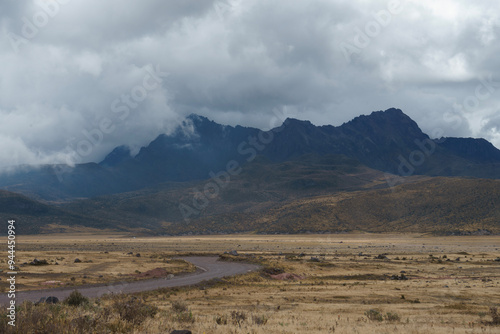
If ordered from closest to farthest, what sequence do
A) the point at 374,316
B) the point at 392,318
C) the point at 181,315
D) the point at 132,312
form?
the point at 132,312 < the point at 181,315 < the point at 392,318 < the point at 374,316

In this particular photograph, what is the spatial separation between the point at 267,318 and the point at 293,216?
151432 millimetres

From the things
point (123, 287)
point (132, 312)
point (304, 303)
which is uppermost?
point (132, 312)

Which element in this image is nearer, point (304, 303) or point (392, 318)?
point (392, 318)

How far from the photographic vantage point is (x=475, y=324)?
19.2 meters

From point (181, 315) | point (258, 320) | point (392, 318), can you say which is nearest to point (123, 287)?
point (181, 315)

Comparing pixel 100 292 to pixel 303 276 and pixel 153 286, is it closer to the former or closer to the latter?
pixel 153 286

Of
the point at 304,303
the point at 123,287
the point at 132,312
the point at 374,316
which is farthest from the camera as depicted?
the point at 123,287

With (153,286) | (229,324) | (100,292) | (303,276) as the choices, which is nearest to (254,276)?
(303,276)

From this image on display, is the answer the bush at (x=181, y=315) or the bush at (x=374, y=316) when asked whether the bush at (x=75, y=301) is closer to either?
the bush at (x=181, y=315)

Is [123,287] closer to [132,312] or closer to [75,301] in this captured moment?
[75,301]

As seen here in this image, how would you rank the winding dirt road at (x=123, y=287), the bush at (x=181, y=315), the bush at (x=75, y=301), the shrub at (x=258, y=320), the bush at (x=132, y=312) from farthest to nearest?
the winding dirt road at (x=123, y=287), the bush at (x=75, y=301), the bush at (x=181, y=315), the shrub at (x=258, y=320), the bush at (x=132, y=312)

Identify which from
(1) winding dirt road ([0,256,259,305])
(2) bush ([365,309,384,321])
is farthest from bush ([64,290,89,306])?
(2) bush ([365,309,384,321])

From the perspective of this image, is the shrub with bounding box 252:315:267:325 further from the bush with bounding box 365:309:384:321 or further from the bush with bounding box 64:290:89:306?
the bush with bounding box 64:290:89:306

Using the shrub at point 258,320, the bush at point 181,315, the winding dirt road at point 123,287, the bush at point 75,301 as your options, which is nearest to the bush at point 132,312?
the bush at point 181,315
